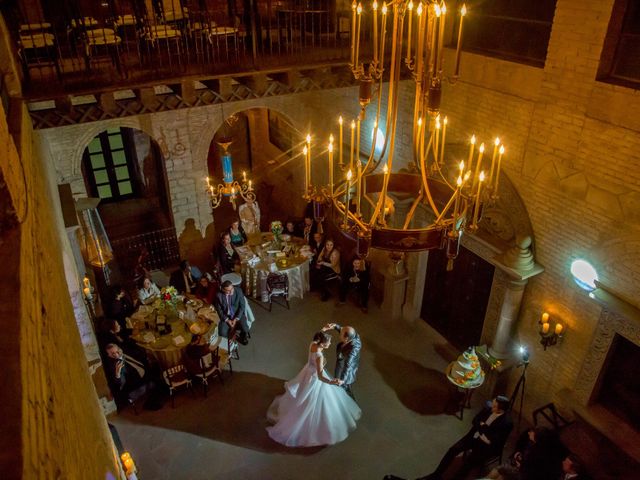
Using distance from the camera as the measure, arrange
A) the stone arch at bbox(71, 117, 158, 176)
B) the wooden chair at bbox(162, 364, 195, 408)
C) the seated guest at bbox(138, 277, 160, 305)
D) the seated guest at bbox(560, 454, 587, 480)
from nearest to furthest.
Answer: the seated guest at bbox(560, 454, 587, 480)
the wooden chair at bbox(162, 364, 195, 408)
the seated guest at bbox(138, 277, 160, 305)
the stone arch at bbox(71, 117, 158, 176)

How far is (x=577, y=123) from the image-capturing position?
584 centimetres

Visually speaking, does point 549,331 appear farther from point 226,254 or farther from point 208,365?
point 226,254

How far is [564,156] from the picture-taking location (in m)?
6.06

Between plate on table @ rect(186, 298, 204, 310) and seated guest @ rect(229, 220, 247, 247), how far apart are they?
183cm

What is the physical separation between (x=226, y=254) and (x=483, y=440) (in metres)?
5.63

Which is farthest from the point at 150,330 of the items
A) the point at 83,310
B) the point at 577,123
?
the point at 577,123

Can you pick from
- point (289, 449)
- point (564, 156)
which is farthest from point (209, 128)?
point (564, 156)

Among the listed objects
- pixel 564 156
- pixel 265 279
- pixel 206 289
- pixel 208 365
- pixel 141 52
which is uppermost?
pixel 141 52

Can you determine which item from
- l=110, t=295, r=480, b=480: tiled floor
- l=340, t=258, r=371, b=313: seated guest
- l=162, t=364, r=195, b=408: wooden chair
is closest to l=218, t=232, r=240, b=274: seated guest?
l=110, t=295, r=480, b=480: tiled floor

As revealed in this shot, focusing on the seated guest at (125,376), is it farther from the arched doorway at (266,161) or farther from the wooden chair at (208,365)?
the arched doorway at (266,161)

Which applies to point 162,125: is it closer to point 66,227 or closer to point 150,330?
point 66,227

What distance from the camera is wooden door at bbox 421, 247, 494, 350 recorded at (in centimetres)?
800

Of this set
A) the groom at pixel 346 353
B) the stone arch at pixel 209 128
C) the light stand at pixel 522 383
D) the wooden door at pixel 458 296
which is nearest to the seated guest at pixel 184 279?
the stone arch at pixel 209 128

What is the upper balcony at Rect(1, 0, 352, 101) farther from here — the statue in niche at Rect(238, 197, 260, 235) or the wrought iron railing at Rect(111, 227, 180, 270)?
the wrought iron railing at Rect(111, 227, 180, 270)
